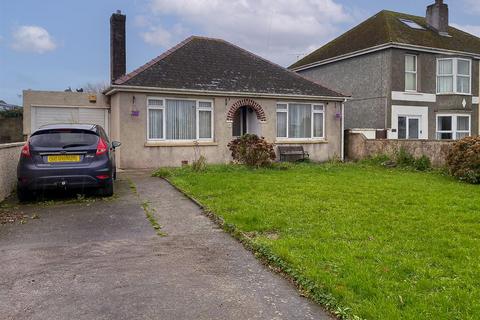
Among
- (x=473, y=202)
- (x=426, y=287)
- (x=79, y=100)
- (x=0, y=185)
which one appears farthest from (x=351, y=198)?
(x=79, y=100)

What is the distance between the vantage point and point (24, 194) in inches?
341

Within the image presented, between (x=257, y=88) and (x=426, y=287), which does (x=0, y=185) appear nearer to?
(x=426, y=287)

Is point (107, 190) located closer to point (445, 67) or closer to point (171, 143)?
point (171, 143)

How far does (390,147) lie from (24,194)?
13.3 meters

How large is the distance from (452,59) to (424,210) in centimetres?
1817

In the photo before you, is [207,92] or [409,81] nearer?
[207,92]

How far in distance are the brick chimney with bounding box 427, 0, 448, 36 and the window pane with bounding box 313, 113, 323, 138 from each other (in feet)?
35.4

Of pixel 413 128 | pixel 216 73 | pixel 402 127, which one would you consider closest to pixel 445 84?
pixel 413 128

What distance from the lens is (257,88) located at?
17703mm

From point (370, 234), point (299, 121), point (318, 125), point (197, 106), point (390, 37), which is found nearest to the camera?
point (370, 234)

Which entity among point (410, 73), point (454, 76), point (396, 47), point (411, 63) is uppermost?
point (396, 47)

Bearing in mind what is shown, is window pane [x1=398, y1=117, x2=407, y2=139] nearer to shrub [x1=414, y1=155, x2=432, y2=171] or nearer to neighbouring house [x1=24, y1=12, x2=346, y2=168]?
neighbouring house [x1=24, y1=12, x2=346, y2=168]

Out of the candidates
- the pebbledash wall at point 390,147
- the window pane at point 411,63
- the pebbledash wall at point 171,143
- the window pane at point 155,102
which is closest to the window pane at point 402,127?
the window pane at point 411,63

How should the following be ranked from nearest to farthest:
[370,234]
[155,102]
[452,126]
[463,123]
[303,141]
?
1. [370,234]
2. [155,102]
3. [303,141]
4. [452,126]
5. [463,123]
